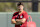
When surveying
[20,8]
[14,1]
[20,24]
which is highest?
[14,1]

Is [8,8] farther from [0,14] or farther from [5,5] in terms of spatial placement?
[0,14]

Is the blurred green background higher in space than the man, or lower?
higher

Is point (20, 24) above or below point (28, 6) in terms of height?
below

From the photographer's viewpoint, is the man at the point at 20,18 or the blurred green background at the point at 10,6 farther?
the blurred green background at the point at 10,6

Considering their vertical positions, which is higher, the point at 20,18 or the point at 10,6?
the point at 10,6

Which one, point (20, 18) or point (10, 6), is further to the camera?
point (10, 6)

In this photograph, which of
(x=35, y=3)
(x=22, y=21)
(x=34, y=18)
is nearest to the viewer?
(x=22, y=21)

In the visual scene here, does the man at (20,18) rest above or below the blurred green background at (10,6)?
below

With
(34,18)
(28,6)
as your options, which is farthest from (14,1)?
(34,18)

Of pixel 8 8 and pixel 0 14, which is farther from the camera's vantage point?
pixel 8 8

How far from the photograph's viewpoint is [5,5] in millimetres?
5055

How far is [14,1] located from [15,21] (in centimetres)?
228

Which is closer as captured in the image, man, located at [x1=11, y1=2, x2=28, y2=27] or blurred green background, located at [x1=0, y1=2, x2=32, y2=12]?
man, located at [x1=11, y1=2, x2=28, y2=27]

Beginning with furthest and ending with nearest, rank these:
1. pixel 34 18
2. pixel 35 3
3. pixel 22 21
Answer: pixel 35 3, pixel 34 18, pixel 22 21
